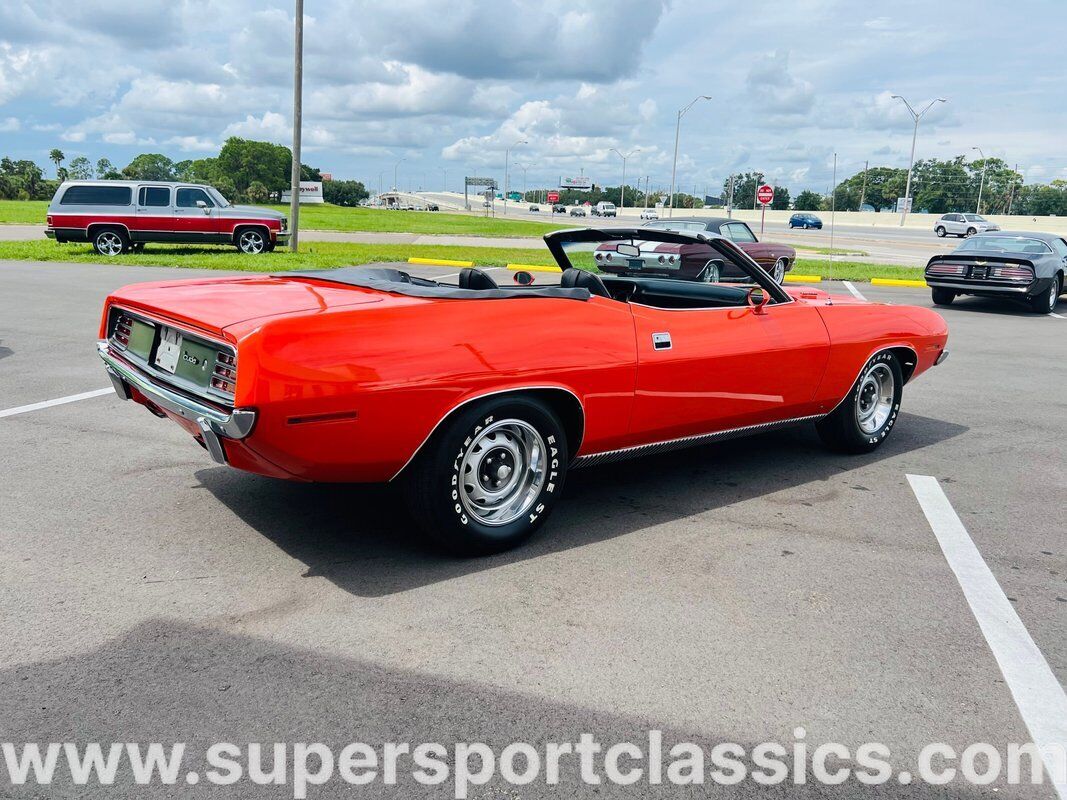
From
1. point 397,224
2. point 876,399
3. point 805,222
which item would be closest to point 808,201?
point 805,222

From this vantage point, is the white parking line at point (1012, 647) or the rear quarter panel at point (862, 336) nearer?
the white parking line at point (1012, 647)

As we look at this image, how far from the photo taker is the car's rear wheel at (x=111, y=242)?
64.8ft

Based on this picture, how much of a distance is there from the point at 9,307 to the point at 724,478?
962 centimetres

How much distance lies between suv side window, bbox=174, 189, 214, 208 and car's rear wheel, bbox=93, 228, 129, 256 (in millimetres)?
1395

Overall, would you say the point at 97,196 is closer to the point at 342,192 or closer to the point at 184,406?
the point at 184,406

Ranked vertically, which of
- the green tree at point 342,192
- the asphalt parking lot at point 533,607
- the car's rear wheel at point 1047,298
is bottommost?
the asphalt parking lot at point 533,607

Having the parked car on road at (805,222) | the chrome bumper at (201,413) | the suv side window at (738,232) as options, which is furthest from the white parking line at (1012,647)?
the parked car on road at (805,222)

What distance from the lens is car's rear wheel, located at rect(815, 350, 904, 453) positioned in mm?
5395

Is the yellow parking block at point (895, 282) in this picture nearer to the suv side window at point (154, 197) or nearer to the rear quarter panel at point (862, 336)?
the rear quarter panel at point (862, 336)

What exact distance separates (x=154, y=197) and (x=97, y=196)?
120 centimetres

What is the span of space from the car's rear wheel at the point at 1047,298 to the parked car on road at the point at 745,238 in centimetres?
394

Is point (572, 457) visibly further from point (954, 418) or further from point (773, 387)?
point (954, 418)

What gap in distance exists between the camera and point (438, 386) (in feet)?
11.1

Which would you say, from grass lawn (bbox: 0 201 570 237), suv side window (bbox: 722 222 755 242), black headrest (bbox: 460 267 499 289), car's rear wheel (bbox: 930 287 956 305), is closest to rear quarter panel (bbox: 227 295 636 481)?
black headrest (bbox: 460 267 499 289)
